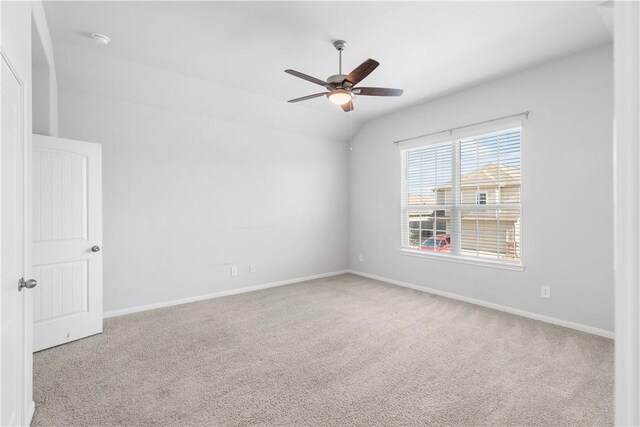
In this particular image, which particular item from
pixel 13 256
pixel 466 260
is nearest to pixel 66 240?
pixel 13 256

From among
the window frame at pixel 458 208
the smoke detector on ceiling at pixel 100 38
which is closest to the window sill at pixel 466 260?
the window frame at pixel 458 208

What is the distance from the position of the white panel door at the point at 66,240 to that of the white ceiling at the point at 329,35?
3.54 feet

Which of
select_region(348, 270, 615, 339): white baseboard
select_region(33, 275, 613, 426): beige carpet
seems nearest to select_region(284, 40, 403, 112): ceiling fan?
select_region(33, 275, 613, 426): beige carpet

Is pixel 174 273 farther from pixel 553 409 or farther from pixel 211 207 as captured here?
pixel 553 409

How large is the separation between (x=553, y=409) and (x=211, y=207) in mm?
4045

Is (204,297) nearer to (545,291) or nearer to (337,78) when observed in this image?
(337,78)

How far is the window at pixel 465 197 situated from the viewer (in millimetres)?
3863

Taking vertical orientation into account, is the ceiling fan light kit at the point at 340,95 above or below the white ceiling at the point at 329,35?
below

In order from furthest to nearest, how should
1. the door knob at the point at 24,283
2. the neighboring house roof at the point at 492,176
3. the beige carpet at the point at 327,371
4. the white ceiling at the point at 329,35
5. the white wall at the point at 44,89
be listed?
1. the neighboring house roof at the point at 492,176
2. the white wall at the point at 44,89
3. the white ceiling at the point at 329,35
4. the beige carpet at the point at 327,371
5. the door knob at the point at 24,283

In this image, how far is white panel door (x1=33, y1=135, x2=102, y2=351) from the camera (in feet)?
9.34

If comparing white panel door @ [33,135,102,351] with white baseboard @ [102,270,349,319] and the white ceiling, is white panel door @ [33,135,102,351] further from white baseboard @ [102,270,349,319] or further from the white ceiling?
the white ceiling

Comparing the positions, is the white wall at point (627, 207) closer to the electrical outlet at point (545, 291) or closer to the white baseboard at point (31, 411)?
the white baseboard at point (31, 411)

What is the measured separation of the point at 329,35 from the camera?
9.50ft

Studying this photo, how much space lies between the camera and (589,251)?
3.22 meters
